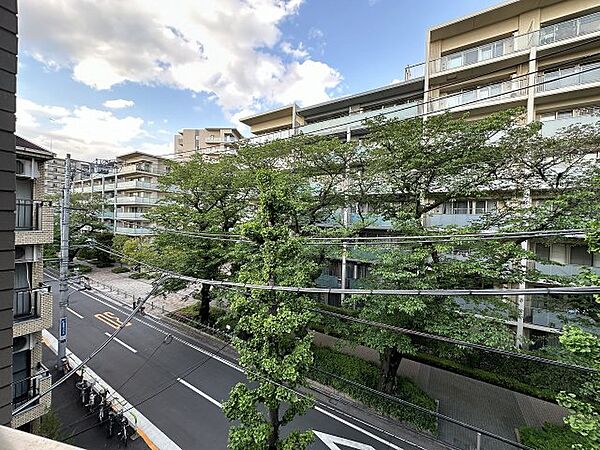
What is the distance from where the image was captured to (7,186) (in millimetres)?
2426

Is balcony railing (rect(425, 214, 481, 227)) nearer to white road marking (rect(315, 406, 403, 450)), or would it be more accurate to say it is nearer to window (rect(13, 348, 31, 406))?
white road marking (rect(315, 406, 403, 450))

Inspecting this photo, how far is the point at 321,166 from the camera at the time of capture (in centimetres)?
1240

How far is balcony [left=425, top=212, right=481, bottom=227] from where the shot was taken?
39.3 ft

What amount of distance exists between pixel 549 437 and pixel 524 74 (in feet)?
36.1

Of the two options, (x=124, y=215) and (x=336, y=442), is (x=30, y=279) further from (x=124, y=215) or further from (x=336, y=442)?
(x=124, y=215)

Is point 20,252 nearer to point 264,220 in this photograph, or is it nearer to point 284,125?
point 264,220

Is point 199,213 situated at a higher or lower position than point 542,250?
higher

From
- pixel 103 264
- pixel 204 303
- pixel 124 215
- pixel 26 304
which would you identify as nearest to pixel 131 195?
pixel 124 215

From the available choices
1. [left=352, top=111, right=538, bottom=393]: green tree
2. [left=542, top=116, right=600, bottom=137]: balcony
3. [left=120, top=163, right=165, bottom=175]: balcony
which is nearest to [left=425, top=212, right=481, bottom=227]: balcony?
[left=352, top=111, right=538, bottom=393]: green tree

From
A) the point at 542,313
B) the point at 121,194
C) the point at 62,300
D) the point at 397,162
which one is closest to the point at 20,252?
the point at 62,300

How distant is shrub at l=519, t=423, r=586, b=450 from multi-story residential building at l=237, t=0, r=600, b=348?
3250 mm

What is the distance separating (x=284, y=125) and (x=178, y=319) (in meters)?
15.5

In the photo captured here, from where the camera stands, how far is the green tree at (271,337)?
5.54 meters

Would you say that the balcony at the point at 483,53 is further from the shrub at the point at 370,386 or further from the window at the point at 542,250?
the shrub at the point at 370,386
